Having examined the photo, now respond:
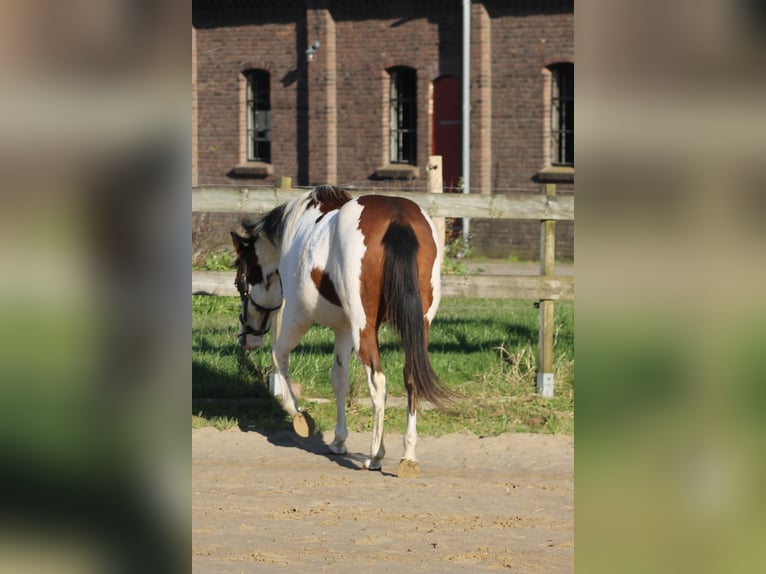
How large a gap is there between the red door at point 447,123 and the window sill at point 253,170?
141 inches

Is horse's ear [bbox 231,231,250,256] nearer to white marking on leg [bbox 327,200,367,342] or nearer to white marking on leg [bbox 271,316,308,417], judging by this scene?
white marking on leg [bbox 271,316,308,417]

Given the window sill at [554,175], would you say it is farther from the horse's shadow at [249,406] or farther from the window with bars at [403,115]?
the horse's shadow at [249,406]

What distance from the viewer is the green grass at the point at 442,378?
30.9ft

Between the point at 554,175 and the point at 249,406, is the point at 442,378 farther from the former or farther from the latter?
the point at 554,175

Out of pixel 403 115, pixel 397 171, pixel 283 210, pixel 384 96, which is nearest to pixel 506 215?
pixel 283 210

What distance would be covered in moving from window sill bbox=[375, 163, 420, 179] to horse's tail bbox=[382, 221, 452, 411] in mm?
16646

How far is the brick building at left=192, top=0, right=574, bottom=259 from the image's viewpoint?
2306 cm

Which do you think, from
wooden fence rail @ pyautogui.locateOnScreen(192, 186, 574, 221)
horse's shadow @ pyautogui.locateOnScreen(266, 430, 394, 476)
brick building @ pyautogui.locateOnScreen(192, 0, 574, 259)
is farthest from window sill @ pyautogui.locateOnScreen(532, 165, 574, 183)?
horse's shadow @ pyautogui.locateOnScreen(266, 430, 394, 476)

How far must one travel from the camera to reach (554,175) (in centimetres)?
2288

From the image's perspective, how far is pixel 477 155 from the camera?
23531 millimetres

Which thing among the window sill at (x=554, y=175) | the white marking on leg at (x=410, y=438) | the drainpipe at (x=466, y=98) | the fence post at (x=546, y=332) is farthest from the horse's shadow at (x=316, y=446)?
the window sill at (x=554, y=175)

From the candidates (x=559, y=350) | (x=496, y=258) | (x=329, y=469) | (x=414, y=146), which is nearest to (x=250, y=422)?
(x=329, y=469)
